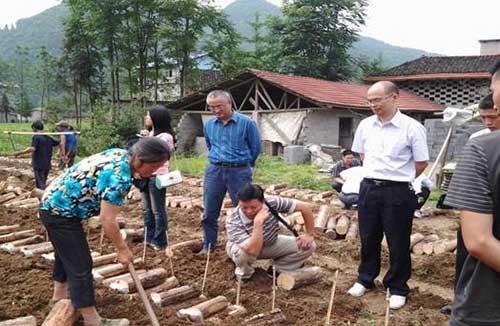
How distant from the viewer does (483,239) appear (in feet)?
4.62

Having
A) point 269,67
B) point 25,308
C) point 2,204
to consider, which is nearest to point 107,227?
point 25,308

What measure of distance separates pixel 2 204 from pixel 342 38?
866 inches


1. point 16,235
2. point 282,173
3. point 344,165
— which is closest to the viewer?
point 16,235

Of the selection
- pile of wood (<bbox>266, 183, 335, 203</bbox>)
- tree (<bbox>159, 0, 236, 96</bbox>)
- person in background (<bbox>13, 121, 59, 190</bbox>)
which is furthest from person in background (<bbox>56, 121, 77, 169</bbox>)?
tree (<bbox>159, 0, 236, 96</bbox>)

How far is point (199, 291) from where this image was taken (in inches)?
159

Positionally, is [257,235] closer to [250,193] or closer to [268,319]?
[250,193]

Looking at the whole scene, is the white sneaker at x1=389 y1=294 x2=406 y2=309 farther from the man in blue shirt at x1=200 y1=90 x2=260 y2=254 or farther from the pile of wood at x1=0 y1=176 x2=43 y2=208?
the pile of wood at x1=0 y1=176 x2=43 y2=208

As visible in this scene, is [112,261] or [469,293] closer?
[469,293]

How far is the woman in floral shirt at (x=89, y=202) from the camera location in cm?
288

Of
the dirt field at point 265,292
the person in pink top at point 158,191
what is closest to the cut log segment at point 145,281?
the dirt field at point 265,292

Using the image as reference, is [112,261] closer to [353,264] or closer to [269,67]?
[353,264]

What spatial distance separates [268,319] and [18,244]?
10.5 ft

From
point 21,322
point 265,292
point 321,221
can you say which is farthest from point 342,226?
point 21,322

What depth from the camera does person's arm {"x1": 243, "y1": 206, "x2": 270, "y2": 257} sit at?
3930 mm
